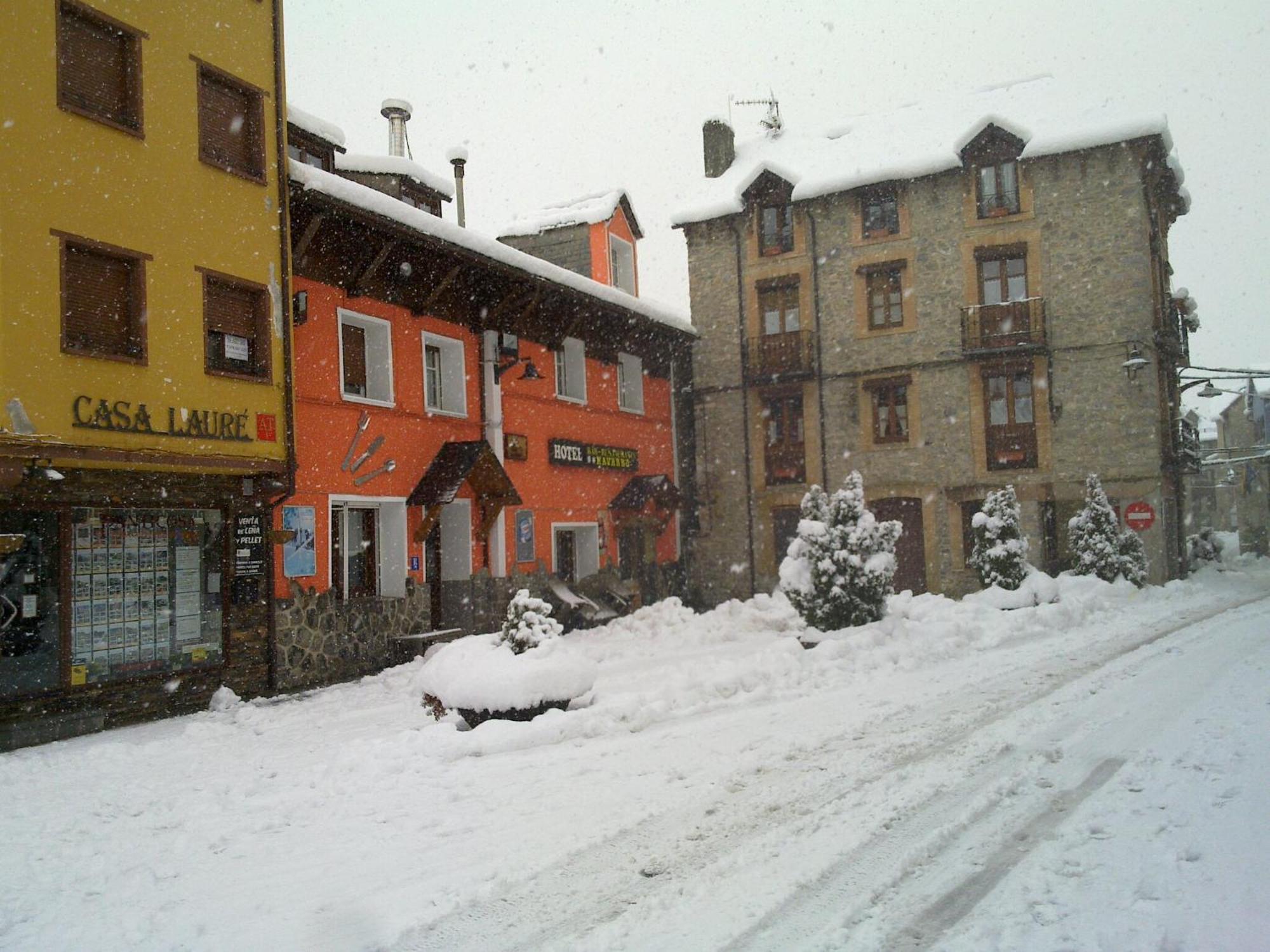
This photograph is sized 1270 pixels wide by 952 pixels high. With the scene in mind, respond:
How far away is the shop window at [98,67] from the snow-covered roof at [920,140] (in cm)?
1696

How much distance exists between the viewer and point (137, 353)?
36.8 feet

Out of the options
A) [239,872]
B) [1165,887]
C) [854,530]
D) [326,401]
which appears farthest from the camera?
A: [854,530]

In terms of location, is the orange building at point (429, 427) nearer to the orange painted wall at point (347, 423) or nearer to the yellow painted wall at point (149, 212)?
the orange painted wall at point (347, 423)

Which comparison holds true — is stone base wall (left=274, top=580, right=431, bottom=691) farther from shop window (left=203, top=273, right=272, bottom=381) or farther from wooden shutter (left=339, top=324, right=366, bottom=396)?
wooden shutter (left=339, top=324, right=366, bottom=396)

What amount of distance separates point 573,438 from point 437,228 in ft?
20.1

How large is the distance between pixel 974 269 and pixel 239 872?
22.2 m

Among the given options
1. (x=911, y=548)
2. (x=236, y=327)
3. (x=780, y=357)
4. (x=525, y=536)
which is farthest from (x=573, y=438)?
(x=911, y=548)

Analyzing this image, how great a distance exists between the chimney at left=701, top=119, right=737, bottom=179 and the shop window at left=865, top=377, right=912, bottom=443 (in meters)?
8.41

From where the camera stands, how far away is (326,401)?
14266 millimetres

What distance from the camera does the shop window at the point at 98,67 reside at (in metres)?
10.7

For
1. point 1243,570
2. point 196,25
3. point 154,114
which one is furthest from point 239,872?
point 1243,570

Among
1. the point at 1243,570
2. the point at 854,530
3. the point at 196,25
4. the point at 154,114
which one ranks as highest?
the point at 196,25

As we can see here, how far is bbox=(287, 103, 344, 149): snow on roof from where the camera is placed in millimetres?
15245

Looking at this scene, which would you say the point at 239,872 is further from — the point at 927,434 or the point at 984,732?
the point at 927,434
